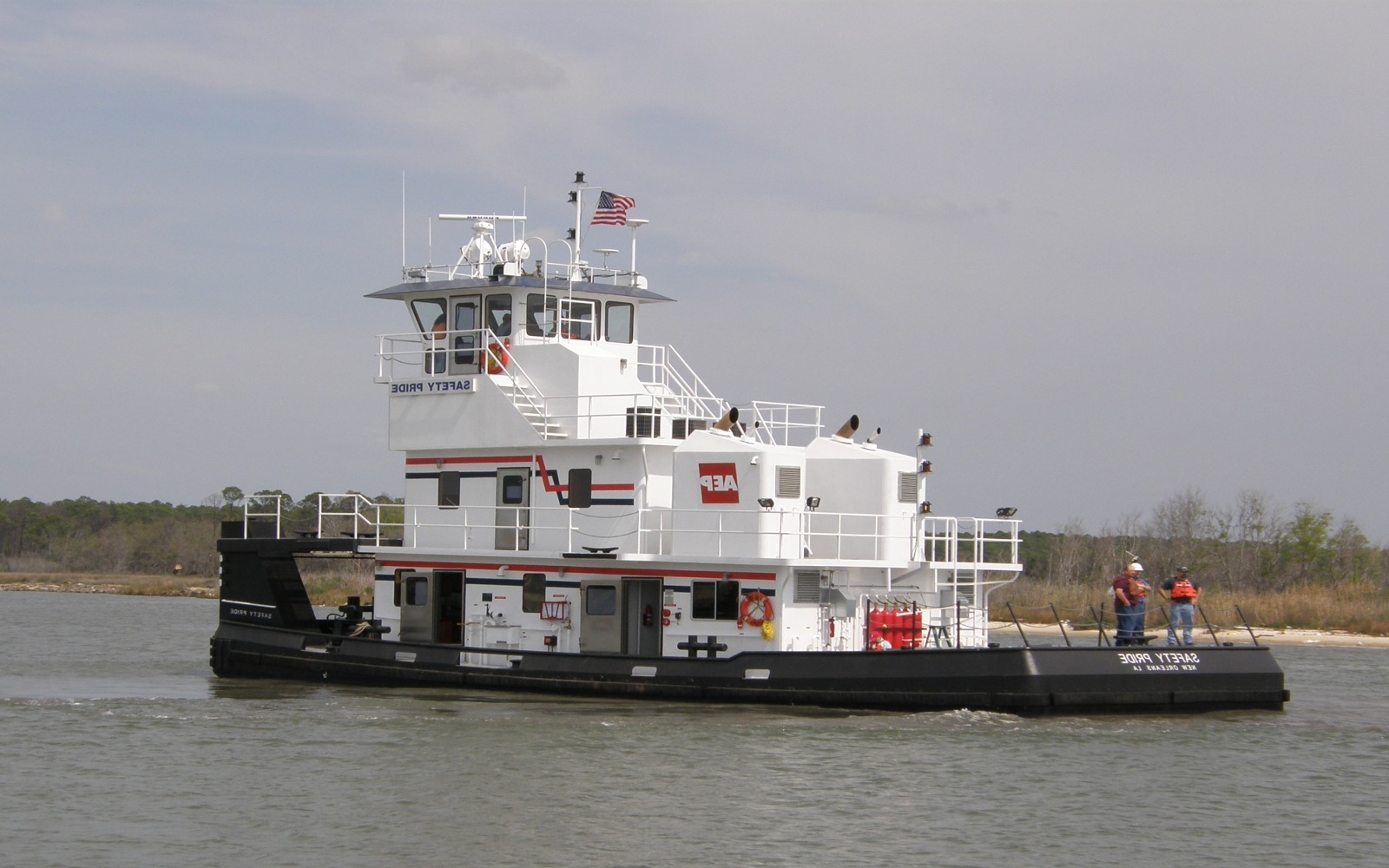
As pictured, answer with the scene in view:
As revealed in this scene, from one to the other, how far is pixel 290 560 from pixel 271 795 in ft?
24.3

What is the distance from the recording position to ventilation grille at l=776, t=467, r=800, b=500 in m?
18.2

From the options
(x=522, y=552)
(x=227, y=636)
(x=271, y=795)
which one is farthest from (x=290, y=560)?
(x=271, y=795)

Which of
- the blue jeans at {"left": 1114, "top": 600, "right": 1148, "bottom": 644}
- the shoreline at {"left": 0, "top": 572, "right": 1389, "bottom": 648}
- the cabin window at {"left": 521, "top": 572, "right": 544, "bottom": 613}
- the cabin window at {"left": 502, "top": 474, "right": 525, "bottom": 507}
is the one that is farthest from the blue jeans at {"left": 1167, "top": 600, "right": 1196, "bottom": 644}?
the shoreline at {"left": 0, "top": 572, "right": 1389, "bottom": 648}

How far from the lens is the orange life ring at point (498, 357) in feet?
66.2

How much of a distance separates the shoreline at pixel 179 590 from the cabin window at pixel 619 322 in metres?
17.8

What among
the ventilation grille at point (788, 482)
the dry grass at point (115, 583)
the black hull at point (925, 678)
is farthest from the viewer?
the dry grass at point (115, 583)

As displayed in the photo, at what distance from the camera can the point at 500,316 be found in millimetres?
20578

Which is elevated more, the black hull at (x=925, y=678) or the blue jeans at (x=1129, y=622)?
the blue jeans at (x=1129, y=622)

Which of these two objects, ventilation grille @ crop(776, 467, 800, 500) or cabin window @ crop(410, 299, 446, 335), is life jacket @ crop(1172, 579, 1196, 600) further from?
cabin window @ crop(410, 299, 446, 335)

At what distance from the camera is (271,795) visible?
47.4 ft

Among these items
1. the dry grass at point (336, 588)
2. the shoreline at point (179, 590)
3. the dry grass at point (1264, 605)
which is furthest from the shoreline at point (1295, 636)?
the dry grass at point (336, 588)

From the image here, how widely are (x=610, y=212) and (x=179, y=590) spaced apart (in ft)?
123

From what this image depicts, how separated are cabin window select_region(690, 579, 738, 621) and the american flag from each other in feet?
17.6

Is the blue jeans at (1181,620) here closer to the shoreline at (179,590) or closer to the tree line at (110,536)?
the shoreline at (179,590)
